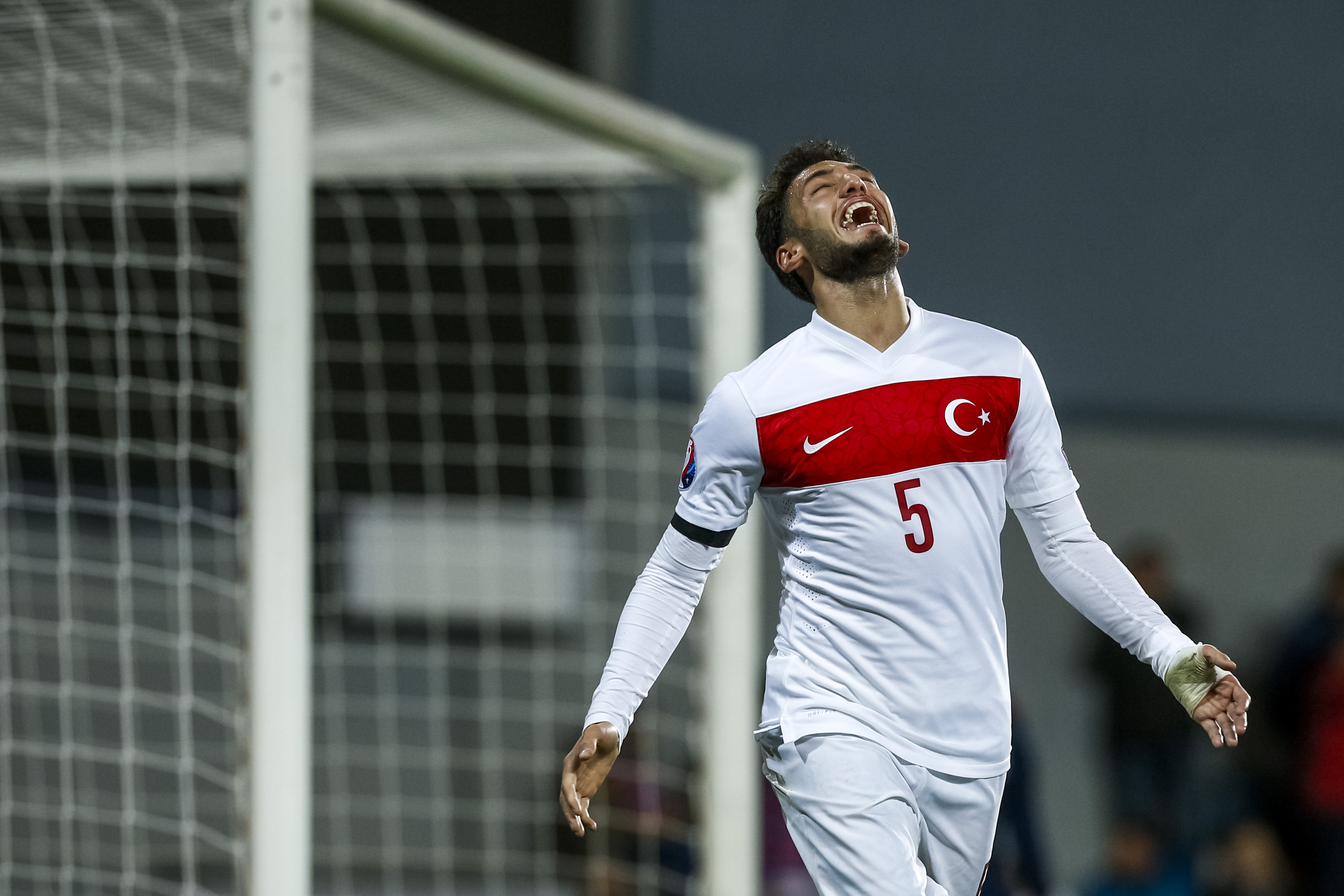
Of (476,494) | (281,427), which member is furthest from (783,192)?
(476,494)

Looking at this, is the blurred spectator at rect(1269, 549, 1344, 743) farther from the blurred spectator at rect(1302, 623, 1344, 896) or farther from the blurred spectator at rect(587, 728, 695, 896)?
the blurred spectator at rect(587, 728, 695, 896)

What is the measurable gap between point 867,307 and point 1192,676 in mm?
620

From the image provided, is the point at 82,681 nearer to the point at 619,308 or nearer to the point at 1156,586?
the point at 619,308

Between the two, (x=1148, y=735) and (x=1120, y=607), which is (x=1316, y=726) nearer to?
(x=1148, y=735)

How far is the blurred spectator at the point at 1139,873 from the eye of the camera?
5.96 metres

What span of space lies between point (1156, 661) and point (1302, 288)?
22.1ft

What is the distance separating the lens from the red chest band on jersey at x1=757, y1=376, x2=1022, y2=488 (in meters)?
1.91

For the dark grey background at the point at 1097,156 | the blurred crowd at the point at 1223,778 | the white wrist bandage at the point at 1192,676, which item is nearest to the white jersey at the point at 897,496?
the white wrist bandage at the point at 1192,676

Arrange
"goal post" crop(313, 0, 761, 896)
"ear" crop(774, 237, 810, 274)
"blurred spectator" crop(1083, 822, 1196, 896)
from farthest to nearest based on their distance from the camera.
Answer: "blurred spectator" crop(1083, 822, 1196, 896)
"goal post" crop(313, 0, 761, 896)
"ear" crop(774, 237, 810, 274)

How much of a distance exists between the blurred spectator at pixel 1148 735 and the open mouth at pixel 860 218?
5406 millimetres

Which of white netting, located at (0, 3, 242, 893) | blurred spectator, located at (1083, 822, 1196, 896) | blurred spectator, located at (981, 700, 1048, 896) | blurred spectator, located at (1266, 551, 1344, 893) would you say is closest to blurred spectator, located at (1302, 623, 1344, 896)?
blurred spectator, located at (1266, 551, 1344, 893)

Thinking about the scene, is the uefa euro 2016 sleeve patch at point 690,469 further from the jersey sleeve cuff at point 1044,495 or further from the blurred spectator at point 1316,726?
the blurred spectator at point 1316,726

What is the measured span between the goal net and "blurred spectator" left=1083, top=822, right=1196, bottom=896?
5.77 feet

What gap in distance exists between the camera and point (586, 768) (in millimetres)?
1919
